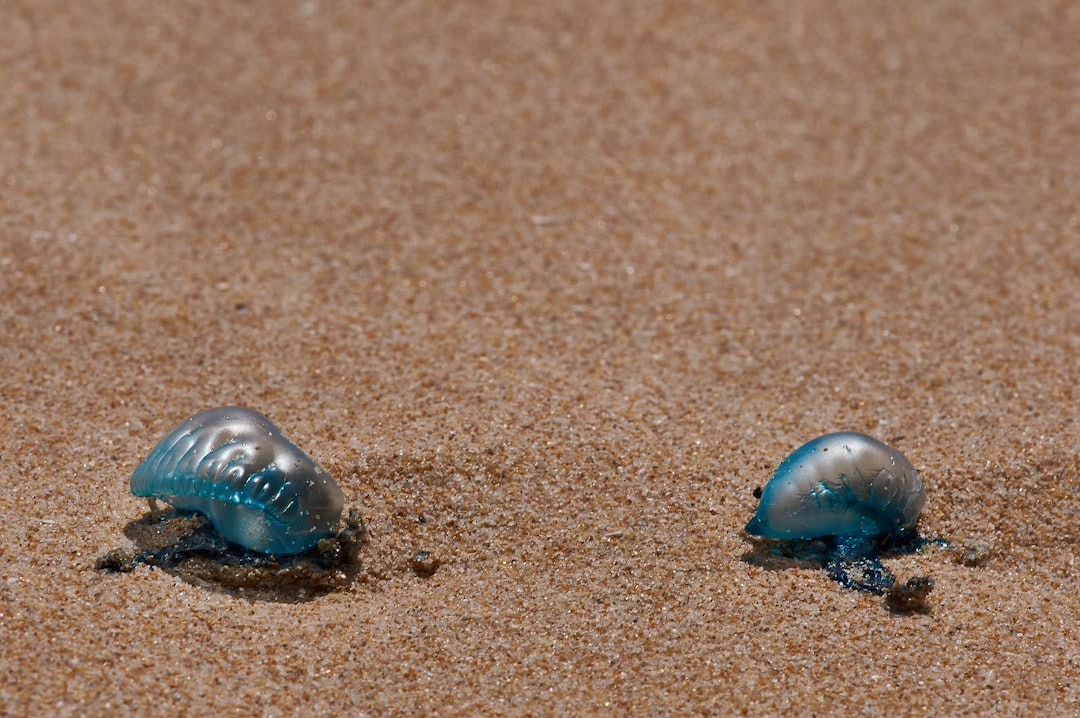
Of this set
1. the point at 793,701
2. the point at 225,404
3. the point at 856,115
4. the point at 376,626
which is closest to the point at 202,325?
the point at 225,404

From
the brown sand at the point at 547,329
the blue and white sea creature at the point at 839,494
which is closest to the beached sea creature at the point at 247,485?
the brown sand at the point at 547,329

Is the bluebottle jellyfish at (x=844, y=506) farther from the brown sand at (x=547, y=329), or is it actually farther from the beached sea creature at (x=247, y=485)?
the beached sea creature at (x=247, y=485)

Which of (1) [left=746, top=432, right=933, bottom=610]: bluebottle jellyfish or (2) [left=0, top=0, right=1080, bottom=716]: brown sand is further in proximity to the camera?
(1) [left=746, top=432, right=933, bottom=610]: bluebottle jellyfish

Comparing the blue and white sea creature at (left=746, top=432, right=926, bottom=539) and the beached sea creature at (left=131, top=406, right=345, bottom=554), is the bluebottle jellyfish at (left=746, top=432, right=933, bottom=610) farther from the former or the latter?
the beached sea creature at (left=131, top=406, right=345, bottom=554)

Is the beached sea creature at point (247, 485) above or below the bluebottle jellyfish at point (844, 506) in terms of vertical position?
above

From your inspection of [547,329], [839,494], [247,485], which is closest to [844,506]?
[839,494]

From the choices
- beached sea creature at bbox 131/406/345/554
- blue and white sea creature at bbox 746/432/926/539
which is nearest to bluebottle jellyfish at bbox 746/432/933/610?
blue and white sea creature at bbox 746/432/926/539
